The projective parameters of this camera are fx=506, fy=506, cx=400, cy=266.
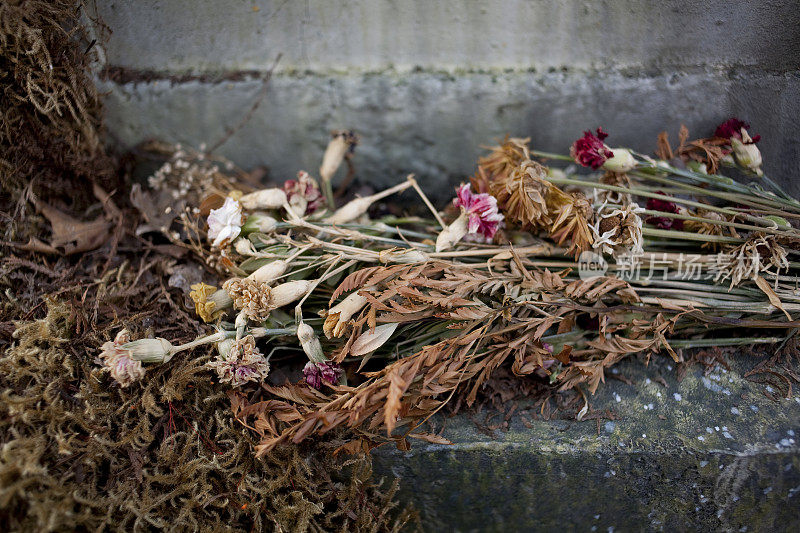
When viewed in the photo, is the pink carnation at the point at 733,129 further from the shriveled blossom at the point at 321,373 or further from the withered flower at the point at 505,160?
the shriveled blossom at the point at 321,373

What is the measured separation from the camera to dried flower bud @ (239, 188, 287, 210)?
4.79 ft

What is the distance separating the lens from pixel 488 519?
139 cm

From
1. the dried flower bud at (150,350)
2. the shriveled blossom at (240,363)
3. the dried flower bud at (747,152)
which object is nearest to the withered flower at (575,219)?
the dried flower bud at (747,152)

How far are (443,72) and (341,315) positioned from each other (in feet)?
3.31

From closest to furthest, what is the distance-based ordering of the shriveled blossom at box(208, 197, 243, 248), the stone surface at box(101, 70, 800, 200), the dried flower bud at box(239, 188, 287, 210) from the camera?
the shriveled blossom at box(208, 197, 243, 248)
the dried flower bud at box(239, 188, 287, 210)
the stone surface at box(101, 70, 800, 200)

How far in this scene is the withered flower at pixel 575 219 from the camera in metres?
1.30

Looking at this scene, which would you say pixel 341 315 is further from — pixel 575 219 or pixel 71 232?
pixel 71 232

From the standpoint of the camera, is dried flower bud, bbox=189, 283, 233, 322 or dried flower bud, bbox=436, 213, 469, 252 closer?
dried flower bud, bbox=189, 283, 233, 322

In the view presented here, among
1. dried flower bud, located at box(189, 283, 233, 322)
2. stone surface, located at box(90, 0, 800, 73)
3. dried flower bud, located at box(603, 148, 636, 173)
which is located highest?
stone surface, located at box(90, 0, 800, 73)

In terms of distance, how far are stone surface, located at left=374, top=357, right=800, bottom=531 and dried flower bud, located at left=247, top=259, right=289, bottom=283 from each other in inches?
21.3

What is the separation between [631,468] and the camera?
4.26 feet

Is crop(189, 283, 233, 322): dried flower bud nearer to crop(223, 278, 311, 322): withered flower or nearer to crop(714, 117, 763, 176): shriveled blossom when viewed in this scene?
crop(223, 278, 311, 322): withered flower

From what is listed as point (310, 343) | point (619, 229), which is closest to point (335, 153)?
point (310, 343)

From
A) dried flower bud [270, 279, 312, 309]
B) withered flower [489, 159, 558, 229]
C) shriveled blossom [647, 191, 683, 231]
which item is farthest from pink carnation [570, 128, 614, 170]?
dried flower bud [270, 279, 312, 309]
